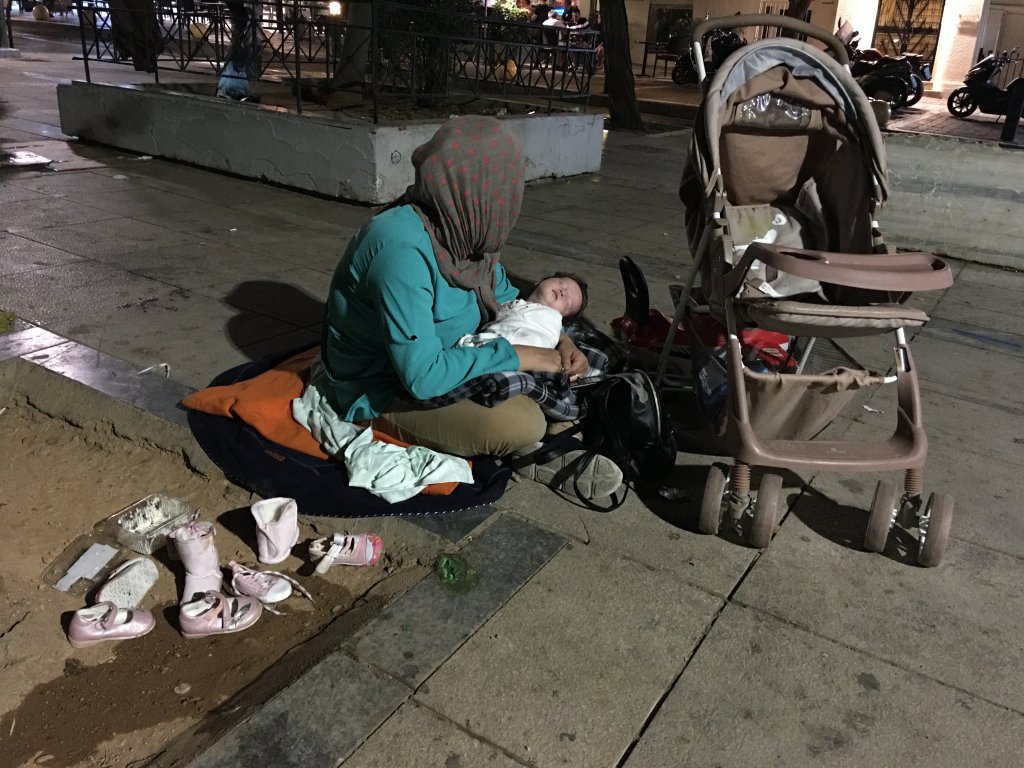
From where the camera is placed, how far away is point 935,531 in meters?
2.80

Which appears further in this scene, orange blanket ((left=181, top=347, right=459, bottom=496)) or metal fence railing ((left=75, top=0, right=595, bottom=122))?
metal fence railing ((left=75, top=0, right=595, bottom=122))

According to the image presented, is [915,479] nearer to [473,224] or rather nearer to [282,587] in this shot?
[473,224]

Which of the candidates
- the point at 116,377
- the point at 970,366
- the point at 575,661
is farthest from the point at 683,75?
the point at 575,661

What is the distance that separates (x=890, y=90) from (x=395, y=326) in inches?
771

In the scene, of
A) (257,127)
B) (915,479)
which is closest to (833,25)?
(257,127)

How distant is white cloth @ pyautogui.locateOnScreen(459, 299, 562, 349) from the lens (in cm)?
328

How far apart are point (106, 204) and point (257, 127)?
69.8 inches

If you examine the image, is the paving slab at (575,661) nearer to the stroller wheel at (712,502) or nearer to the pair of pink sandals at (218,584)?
the stroller wheel at (712,502)

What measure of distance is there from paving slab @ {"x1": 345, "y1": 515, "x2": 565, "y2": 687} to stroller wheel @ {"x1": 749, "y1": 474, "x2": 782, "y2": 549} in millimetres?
676

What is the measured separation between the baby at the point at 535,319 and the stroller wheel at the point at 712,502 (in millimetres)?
922

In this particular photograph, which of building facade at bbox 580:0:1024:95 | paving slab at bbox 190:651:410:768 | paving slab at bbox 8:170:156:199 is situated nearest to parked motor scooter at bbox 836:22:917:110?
building facade at bbox 580:0:1024:95

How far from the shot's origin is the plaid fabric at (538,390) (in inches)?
117

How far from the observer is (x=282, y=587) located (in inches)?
104

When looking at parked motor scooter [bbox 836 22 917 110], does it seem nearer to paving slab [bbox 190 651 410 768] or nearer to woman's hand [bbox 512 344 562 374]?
woman's hand [bbox 512 344 562 374]
